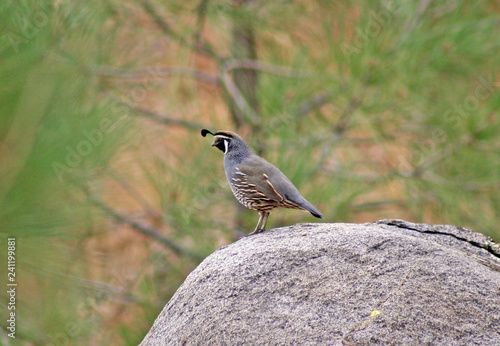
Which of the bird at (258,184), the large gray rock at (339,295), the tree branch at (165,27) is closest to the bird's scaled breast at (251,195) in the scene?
the bird at (258,184)

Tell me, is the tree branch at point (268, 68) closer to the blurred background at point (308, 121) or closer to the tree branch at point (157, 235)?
the blurred background at point (308, 121)

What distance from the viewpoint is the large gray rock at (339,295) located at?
2.18 m

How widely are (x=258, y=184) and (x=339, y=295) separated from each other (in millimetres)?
1036

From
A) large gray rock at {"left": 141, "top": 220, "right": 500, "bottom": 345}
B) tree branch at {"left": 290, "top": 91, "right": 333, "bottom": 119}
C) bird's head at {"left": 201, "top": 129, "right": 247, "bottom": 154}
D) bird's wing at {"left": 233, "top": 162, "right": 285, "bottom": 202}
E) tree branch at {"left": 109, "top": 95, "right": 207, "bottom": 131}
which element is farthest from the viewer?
tree branch at {"left": 109, "top": 95, "right": 207, "bottom": 131}

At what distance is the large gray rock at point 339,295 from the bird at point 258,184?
522 mm

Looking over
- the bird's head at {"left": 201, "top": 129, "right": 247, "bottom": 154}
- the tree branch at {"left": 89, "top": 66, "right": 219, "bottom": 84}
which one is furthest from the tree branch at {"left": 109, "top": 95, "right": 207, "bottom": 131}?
the bird's head at {"left": 201, "top": 129, "right": 247, "bottom": 154}

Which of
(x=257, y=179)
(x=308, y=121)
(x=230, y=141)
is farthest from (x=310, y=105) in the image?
(x=257, y=179)

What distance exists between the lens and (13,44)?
4.49 feet

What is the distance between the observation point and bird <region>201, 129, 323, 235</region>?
10.4 ft

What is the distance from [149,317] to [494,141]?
2549mm

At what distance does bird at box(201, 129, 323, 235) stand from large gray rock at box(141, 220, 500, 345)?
0.52 m

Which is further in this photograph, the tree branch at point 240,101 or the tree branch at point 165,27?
the tree branch at point 165,27

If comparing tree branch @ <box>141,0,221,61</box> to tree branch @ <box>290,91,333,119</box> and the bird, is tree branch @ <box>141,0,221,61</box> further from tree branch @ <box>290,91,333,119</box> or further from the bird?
the bird

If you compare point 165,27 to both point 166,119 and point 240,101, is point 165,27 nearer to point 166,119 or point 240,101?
point 166,119
